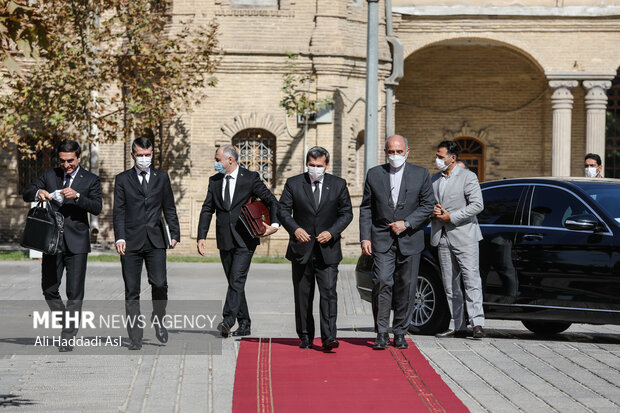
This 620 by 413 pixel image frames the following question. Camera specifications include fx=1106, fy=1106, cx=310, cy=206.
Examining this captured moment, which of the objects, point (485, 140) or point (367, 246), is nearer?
point (367, 246)

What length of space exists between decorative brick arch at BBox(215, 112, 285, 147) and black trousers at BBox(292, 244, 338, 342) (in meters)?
16.0

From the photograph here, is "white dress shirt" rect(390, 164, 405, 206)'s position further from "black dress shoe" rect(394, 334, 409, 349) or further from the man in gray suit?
"black dress shoe" rect(394, 334, 409, 349)

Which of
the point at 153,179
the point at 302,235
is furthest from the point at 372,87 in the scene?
the point at 302,235

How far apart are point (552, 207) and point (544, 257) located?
23.1 inches

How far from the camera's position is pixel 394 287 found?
10.6m

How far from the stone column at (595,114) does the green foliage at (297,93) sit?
7.53m

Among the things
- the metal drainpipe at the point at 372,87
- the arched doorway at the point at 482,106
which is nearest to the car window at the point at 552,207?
the metal drainpipe at the point at 372,87

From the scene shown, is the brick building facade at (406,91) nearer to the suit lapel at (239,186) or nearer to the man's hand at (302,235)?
the suit lapel at (239,186)

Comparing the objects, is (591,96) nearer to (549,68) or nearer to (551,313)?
(549,68)

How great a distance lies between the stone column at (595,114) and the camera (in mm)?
29078

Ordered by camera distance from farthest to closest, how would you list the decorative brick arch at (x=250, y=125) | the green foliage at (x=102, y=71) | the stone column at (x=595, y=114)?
the stone column at (x=595, y=114) → the decorative brick arch at (x=250, y=125) → the green foliage at (x=102, y=71)

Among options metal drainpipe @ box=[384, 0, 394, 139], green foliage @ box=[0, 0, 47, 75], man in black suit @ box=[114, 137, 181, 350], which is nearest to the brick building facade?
metal drainpipe @ box=[384, 0, 394, 139]

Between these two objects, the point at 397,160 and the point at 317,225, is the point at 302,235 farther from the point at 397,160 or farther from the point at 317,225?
the point at 397,160

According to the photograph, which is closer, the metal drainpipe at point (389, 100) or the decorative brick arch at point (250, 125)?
the decorative brick arch at point (250, 125)
